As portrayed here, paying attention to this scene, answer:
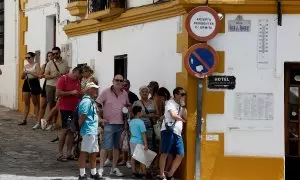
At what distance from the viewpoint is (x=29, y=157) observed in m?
15.3

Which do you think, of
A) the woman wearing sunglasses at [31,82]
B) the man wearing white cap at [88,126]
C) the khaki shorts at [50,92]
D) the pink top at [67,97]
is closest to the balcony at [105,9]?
the pink top at [67,97]

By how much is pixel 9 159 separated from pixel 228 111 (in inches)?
175

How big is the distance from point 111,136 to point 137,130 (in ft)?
1.94

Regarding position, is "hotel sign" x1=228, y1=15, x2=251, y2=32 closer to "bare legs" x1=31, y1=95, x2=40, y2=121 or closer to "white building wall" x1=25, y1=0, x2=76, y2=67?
"white building wall" x1=25, y1=0, x2=76, y2=67

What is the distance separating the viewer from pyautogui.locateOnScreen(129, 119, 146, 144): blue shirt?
13.5 meters

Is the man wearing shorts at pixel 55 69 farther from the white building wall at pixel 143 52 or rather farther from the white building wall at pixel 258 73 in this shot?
the white building wall at pixel 258 73

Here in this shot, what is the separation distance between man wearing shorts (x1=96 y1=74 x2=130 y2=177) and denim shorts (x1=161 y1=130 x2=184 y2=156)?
96 cm

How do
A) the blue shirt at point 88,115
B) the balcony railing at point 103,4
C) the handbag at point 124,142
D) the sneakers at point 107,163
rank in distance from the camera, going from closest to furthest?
the blue shirt at point 88,115 < the handbag at point 124,142 < the sneakers at point 107,163 < the balcony railing at point 103,4

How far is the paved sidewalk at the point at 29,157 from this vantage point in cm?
1342

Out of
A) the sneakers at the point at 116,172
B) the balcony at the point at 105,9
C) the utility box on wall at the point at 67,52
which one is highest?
the balcony at the point at 105,9

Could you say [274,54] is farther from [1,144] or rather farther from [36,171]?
[1,144]

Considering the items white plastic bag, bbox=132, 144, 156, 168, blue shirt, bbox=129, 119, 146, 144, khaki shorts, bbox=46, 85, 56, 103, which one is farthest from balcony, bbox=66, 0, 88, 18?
white plastic bag, bbox=132, 144, 156, 168

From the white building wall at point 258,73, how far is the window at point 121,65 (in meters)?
3.16

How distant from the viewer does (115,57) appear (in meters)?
16.6
